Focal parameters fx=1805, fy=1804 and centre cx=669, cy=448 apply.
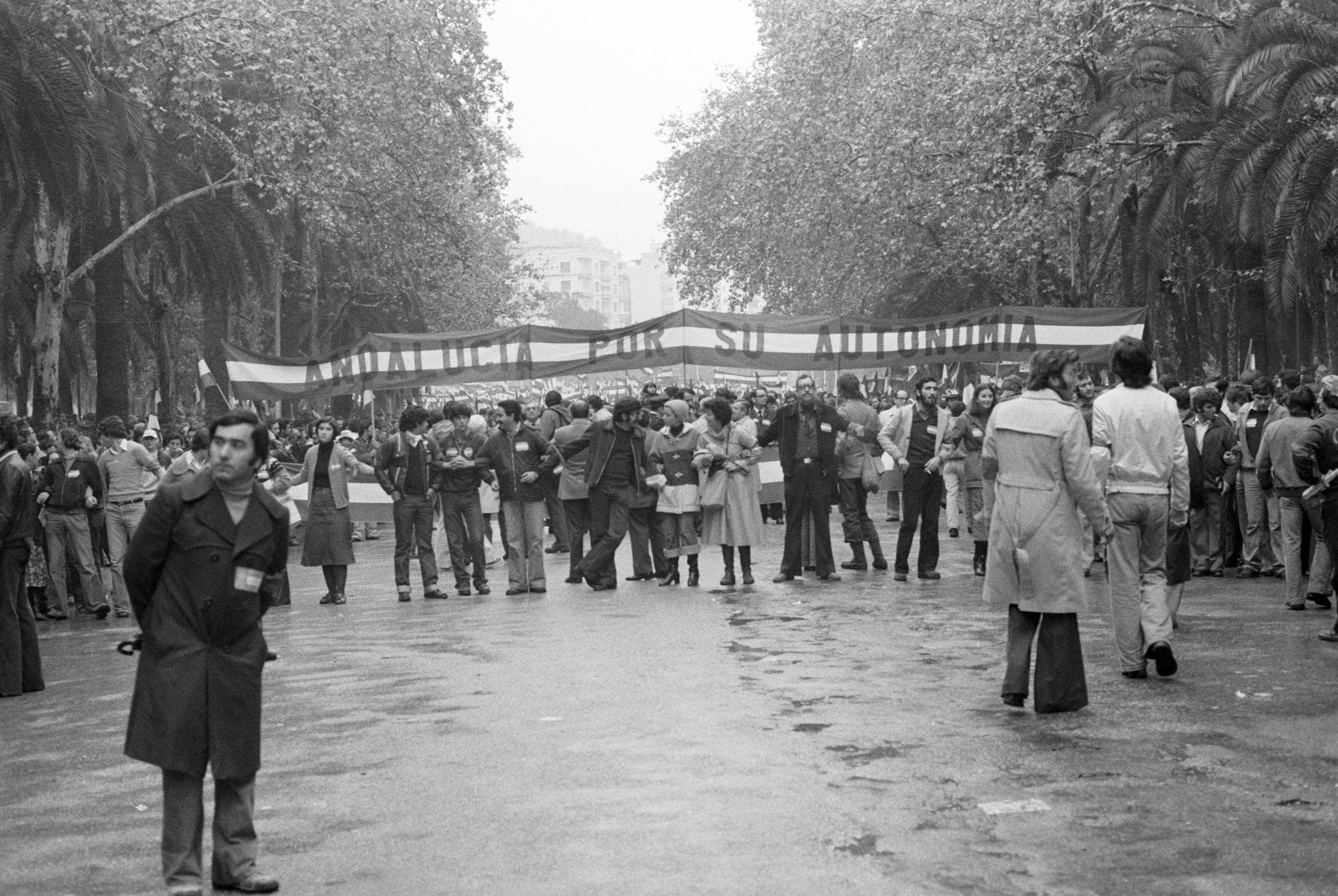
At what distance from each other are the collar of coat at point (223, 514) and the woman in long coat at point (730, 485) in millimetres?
9825

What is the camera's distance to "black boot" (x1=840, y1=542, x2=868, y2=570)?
1695 centimetres

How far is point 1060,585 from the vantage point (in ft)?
28.4

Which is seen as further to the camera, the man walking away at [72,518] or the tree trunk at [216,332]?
the tree trunk at [216,332]

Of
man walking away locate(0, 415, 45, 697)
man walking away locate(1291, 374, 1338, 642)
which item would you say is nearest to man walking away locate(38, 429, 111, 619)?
man walking away locate(0, 415, 45, 697)

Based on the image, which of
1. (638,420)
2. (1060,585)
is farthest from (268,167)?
(1060,585)

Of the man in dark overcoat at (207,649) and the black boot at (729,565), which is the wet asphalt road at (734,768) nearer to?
the man in dark overcoat at (207,649)

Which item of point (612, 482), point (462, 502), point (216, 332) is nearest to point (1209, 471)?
point (612, 482)

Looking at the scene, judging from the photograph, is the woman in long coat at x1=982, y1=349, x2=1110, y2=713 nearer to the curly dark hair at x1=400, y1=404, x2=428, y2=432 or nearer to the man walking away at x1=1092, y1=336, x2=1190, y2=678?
the man walking away at x1=1092, y1=336, x2=1190, y2=678

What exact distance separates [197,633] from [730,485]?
10145mm

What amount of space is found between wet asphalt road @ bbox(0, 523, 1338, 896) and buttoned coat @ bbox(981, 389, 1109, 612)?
24.3 inches

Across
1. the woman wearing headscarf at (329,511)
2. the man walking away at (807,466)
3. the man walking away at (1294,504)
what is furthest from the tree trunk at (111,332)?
the man walking away at (1294,504)

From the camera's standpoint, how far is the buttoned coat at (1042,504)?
28.5 ft

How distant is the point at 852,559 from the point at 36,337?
55.2ft

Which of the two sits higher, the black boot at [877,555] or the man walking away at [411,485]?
the man walking away at [411,485]
